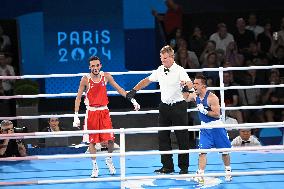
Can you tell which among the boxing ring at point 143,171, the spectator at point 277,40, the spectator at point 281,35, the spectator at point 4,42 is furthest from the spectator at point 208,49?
the spectator at point 4,42

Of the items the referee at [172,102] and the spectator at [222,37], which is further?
the spectator at [222,37]

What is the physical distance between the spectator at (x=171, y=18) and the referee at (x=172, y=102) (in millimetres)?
4623

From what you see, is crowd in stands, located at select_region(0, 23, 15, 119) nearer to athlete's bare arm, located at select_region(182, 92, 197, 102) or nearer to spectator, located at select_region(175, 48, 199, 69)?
spectator, located at select_region(175, 48, 199, 69)

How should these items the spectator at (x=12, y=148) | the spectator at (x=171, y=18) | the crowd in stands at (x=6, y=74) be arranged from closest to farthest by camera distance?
the spectator at (x=12, y=148) < the crowd in stands at (x=6, y=74) < the spectator at (x=171, y=18)

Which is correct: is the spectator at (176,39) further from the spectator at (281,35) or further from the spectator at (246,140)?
the spectator at (246,140)

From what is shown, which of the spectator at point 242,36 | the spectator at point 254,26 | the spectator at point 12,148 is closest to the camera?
the spectator at point 12,148

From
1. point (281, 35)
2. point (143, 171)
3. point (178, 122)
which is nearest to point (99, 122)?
point (143, 171)

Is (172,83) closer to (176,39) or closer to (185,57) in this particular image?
(185,57)

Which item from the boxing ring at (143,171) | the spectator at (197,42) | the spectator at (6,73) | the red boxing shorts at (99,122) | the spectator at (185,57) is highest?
the spectator at (197,42)

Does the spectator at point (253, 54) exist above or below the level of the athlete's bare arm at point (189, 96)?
above

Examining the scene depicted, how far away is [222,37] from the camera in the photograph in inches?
455

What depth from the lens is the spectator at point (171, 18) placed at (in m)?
12.0

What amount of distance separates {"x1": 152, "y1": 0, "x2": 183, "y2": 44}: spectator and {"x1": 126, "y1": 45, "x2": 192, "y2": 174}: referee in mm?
4623

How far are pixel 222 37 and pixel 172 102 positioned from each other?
14.6 ft
